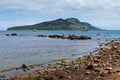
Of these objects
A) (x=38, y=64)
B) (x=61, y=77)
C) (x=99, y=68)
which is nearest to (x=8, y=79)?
(x=61, y=77)

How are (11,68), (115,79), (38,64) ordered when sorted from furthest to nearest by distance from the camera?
1. (38,64)
2. (11,68)
3. (115,79)

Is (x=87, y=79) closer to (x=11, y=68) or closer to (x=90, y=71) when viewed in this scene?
(x=90, y=71)

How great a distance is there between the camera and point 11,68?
3206cm

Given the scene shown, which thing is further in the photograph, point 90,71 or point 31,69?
point 31,69

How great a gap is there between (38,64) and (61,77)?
1200 centimetres

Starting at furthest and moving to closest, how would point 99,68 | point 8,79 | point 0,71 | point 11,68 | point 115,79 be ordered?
point 11,68 → point 0,71 → point 99,68 → point 8,79 → point 115,79

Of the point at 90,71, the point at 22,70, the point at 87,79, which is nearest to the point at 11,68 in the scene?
the point at 22,70

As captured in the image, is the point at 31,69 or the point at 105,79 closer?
the point at 105,79

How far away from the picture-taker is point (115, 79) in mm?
21906

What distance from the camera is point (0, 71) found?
2984cm

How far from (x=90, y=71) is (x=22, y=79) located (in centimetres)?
598

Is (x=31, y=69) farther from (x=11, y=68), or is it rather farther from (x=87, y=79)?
(x=87, y=79)

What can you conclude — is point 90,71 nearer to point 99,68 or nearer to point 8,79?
point 99,68

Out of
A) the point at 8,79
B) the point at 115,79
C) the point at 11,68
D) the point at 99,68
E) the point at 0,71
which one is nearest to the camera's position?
the point at 115,79
